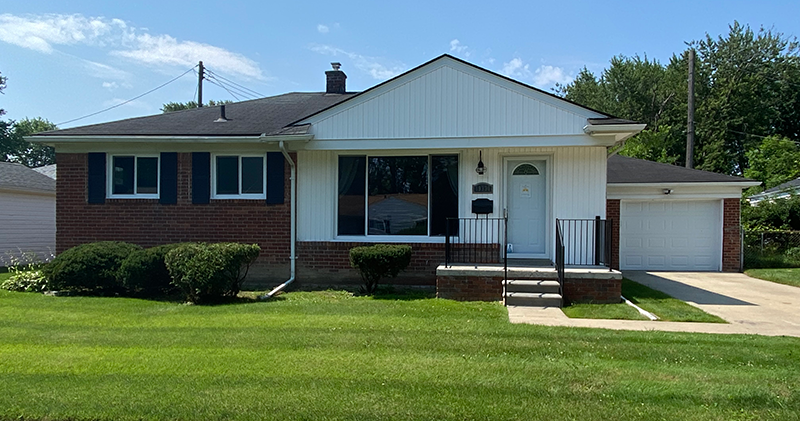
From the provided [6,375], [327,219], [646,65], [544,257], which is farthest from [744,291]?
[646,65]

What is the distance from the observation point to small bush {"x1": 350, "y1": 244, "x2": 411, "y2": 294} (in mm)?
8789

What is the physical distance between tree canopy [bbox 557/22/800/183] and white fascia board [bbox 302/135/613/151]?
66.9 ft

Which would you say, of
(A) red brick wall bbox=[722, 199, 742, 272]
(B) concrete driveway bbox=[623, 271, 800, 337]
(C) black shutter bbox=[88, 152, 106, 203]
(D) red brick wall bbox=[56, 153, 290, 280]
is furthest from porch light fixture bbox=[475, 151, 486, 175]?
(C) black shutter bbox=[88, 152, 106, 203]

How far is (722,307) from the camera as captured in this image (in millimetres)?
8117

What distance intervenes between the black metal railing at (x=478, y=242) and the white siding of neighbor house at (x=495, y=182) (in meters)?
0.24

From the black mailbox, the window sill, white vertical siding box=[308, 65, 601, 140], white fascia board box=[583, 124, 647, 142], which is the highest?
white vertical siding box=[308, 65, 601, 140]

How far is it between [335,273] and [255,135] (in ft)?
10.9

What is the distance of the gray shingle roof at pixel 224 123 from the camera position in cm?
1048

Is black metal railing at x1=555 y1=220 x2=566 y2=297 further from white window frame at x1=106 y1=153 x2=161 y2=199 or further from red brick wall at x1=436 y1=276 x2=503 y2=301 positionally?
white window frame at x1=106 y1=153 x2=161 y2=199

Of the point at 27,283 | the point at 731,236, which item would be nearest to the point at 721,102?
the point at 731,236

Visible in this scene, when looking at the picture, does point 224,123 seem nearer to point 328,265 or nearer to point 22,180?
point 328,265

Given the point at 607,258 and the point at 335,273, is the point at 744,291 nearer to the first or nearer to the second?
the point at 607,258

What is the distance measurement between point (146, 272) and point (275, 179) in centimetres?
303

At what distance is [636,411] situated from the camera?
380 centimetres
